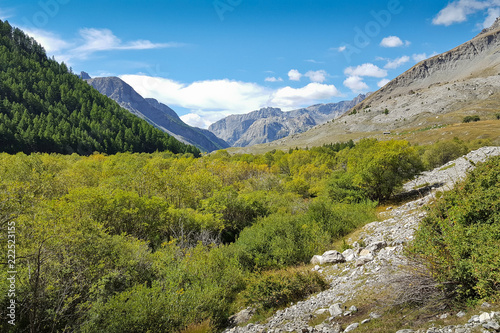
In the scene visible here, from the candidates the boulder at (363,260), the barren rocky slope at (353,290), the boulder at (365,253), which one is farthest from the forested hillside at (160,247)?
the boulder at (365,253)

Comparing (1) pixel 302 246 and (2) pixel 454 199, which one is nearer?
(2) pixel 454 199

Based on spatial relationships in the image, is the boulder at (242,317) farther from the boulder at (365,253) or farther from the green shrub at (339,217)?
the green shrub at (339,217)

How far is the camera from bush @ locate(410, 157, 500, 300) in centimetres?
663

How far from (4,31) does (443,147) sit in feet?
910

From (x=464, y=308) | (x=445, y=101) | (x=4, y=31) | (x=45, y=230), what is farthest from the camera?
(x=4, y=31)

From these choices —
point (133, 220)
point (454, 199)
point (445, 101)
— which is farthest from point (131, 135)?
point (445, 101)

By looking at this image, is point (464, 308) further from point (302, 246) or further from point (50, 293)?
point (50, 293)

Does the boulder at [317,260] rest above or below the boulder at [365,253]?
below

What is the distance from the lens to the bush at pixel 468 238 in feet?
21.8

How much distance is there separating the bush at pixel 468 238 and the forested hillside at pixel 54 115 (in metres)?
139

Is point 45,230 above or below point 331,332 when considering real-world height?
above

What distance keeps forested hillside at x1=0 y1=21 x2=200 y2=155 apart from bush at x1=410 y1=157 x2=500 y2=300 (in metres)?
139

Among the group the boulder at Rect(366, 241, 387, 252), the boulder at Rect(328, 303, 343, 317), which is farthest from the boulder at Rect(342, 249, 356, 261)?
the boulder at Rect(328, 303, 343, 317)

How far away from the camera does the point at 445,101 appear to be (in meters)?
169
